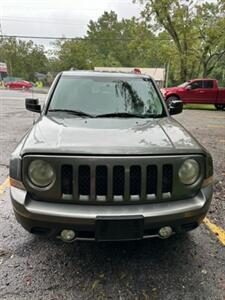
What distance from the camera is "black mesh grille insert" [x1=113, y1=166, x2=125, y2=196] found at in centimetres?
233

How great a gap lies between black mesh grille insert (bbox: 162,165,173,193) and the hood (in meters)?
0.14

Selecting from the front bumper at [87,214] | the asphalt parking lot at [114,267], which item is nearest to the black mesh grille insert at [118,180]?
the front bumper at [87,214]

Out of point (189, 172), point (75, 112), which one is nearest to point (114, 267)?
point (189, 172)

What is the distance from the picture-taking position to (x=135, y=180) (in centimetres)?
237

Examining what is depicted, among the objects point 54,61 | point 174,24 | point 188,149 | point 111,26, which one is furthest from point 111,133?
point 111,26

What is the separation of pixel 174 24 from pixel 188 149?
20387mm

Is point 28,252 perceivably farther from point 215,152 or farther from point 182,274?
point 215,152

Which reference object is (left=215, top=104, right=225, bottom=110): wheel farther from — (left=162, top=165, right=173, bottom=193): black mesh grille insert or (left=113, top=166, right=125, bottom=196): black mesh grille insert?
(left=113, top=166, right=125, bottom=196): black mesh grille insert

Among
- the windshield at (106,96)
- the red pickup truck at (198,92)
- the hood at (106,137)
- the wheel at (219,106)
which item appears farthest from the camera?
the wheel at (219,106)

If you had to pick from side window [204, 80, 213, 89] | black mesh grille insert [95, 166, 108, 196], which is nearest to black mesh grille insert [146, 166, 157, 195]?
black mesh grille insert [95, 166, 108, 196]

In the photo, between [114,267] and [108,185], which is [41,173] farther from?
[114,267]

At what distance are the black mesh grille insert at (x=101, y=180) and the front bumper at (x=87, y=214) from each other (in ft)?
0.38

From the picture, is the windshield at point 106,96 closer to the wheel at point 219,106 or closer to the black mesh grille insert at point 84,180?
the black mesh grille insert at point 84,180

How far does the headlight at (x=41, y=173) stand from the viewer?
235cm
